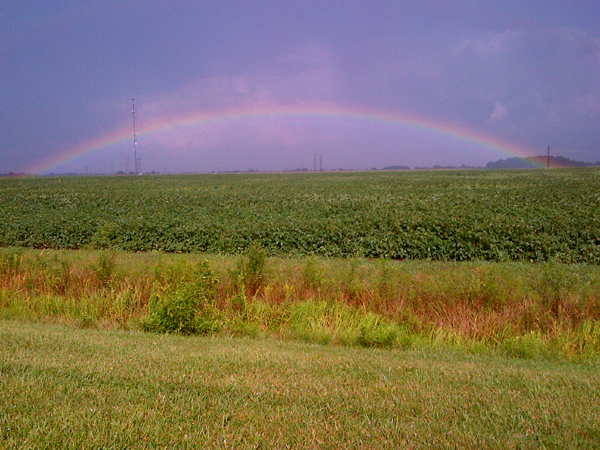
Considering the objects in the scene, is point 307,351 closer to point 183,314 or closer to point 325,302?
point 183,314

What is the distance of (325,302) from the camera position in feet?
27.6

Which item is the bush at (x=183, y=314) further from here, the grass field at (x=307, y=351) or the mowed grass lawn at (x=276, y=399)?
the mowed grass lawn at (x=276, y=399)

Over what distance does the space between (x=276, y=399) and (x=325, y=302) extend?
14.4 ft

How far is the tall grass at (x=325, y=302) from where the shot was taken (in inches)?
282

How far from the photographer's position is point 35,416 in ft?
12.0

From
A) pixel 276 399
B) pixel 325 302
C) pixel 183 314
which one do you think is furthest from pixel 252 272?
pixel 276 399

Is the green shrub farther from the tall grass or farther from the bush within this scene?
the bush

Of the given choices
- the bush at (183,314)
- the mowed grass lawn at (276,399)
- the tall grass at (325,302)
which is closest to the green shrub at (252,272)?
the tall grass at (325,302)

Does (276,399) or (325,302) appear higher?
(276,399)

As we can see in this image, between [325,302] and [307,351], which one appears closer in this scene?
[307,351]

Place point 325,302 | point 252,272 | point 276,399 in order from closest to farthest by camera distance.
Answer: point 276,399
point 325,302
point 252,272

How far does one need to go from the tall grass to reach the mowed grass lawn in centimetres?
159

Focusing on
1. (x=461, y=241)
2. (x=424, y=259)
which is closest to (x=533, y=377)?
(x=424, y=259)

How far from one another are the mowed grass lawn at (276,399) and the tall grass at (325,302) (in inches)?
62.6
